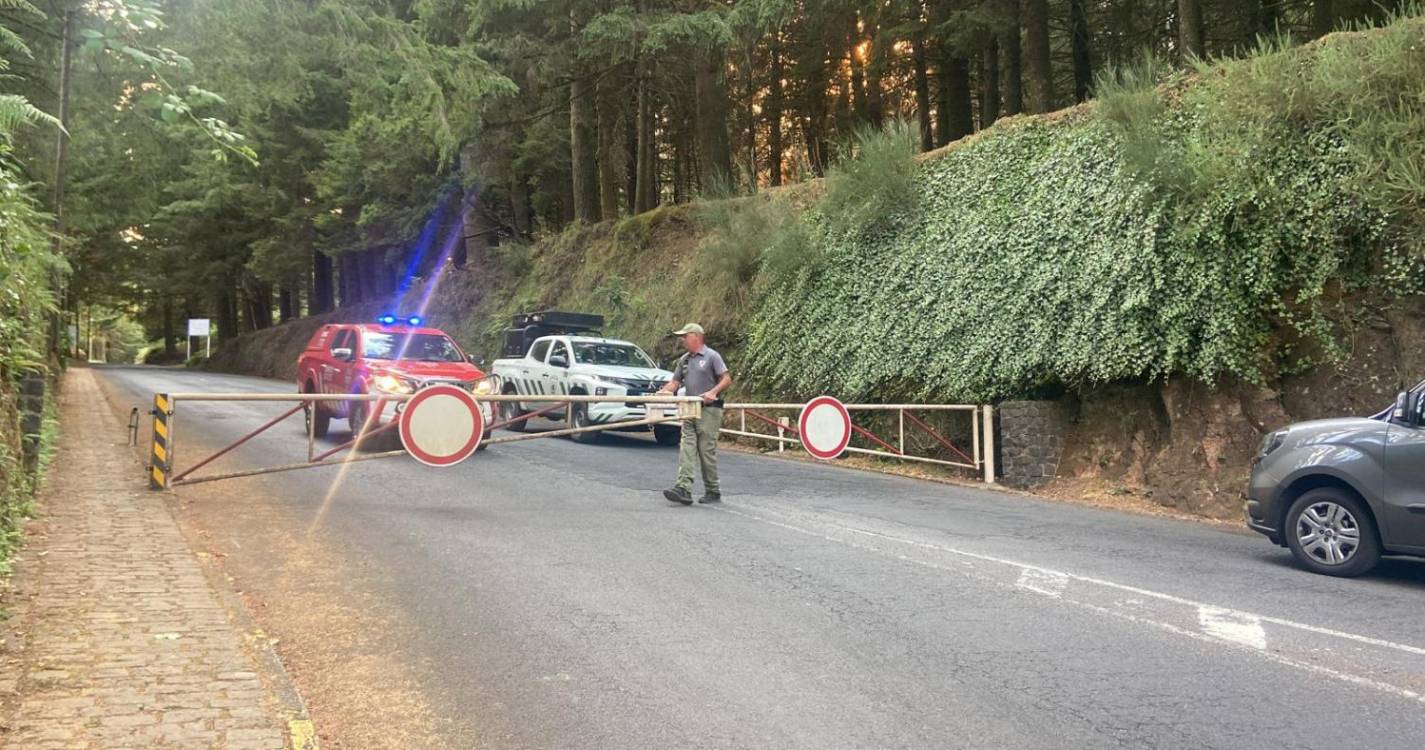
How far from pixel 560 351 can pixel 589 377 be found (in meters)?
1.92

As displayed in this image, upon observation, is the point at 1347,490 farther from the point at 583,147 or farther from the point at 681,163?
the point at 681,163

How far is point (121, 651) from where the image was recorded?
16.3ft

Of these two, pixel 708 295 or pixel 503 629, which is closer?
pixel 503 629

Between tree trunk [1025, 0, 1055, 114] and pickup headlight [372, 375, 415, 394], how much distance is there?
13.9 meters

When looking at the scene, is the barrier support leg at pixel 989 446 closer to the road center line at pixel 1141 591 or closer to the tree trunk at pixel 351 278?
the road center line at pixel 1141 591

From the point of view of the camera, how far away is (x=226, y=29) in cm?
1322

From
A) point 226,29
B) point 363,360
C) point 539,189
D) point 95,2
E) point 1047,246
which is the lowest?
point 363,360

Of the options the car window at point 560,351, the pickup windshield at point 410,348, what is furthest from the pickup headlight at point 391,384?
the car window at point 560,351

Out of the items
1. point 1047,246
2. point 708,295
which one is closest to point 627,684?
point 1047,246

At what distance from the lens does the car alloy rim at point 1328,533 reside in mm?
7516

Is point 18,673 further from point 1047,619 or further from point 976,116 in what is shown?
point 976,116

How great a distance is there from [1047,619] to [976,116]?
34.4m

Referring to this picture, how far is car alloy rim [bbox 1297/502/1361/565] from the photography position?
7516 millimetres

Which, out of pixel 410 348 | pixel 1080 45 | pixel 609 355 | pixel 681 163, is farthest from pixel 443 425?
pixel 681 163
